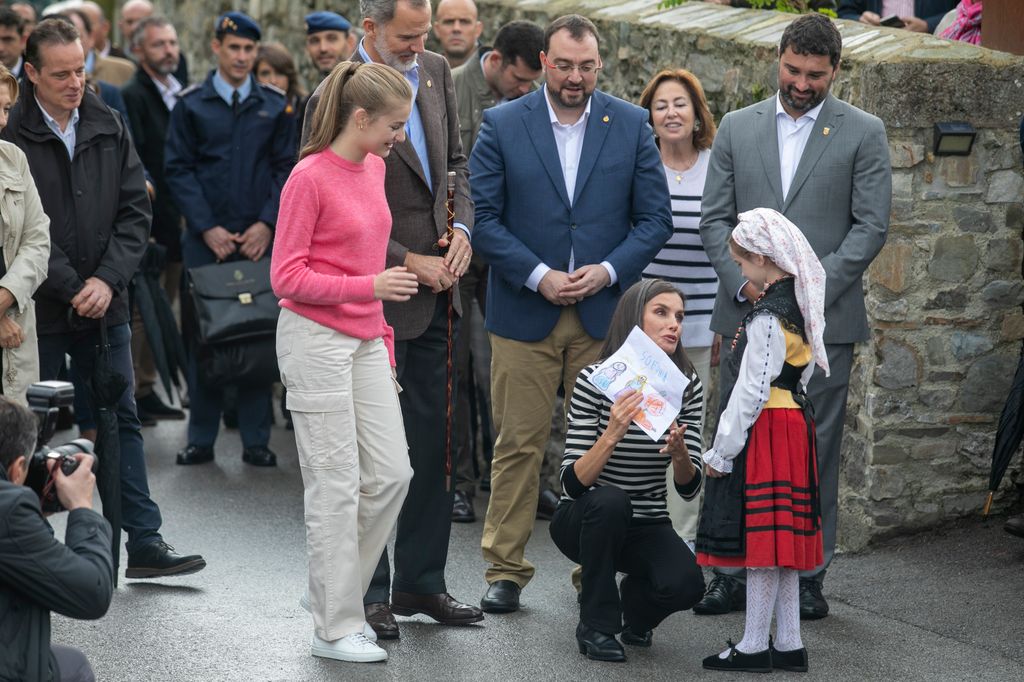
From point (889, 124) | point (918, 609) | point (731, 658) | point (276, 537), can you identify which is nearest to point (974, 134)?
point (889, 124)

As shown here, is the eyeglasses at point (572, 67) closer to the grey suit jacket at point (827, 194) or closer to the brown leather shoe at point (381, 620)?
the grey suit jacket at point (827, 194)

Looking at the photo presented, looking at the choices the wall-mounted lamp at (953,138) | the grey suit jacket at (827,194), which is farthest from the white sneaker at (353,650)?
the wall-mounted lamp at (953,138)

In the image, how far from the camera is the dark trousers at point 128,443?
6.25 meters

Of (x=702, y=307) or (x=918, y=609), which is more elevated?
(x=702, y=307)

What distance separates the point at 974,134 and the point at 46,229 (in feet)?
12.5

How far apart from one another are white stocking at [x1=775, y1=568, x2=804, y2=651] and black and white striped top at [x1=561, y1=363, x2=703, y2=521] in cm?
47

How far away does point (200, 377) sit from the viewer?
27.2ft

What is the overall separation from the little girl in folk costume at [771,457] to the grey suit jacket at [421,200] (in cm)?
117

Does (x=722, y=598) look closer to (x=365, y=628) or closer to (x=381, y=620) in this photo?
(x=381, y=620)

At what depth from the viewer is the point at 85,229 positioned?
6.23 m

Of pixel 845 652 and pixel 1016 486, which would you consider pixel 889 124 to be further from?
pixel 845 652

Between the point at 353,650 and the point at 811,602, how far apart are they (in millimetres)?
1828

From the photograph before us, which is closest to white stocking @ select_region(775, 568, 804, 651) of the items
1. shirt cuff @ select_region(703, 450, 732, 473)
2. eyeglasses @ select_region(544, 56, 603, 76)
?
A: shirt cuff @ select_region(703, 450, 732, 473)

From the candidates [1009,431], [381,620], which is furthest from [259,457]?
[1009,431]
